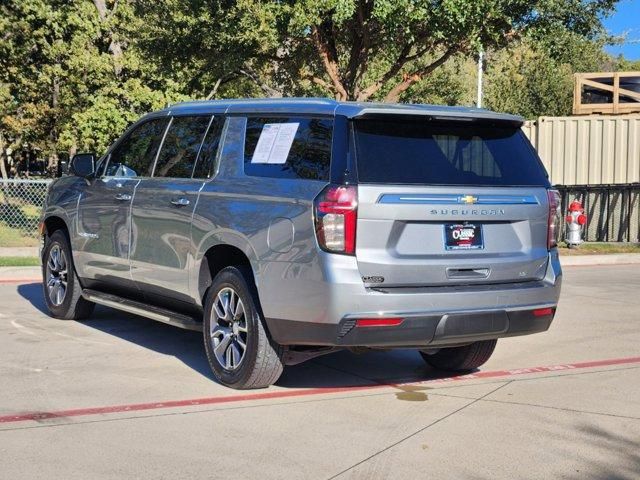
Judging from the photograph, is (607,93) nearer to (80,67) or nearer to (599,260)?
(599,260)

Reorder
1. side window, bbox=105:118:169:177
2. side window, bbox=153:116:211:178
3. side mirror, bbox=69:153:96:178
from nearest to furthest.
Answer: side window, bbox=153:116:211:178 < side window, bbox=105:118:169:177 < side mirror, bbox=69:153:96:178

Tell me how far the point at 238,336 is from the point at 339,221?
52.5 inches

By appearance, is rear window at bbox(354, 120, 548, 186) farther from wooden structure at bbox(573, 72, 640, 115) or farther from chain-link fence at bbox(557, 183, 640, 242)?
wooden structure at bbox(573, 72, 640, 115)

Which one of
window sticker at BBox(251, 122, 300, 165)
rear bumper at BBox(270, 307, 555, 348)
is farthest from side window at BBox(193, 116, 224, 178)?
rear bumper at BBox(270, 307, 555, 348)

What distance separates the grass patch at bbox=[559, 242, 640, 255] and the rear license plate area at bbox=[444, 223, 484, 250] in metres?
12.7

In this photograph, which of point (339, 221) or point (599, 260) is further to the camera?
point (599, 260)

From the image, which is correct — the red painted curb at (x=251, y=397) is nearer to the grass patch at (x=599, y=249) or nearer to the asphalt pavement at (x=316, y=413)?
the asphalt pavement at (x=316, y=413)

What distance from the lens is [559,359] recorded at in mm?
7676

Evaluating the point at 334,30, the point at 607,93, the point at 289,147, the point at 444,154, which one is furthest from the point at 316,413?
the point at 607,93

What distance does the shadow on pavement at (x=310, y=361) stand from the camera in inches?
267

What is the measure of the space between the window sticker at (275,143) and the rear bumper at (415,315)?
1.08m

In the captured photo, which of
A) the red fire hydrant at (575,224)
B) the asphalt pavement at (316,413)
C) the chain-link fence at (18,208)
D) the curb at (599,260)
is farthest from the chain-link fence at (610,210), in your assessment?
the asphalt pavement at (316,413)

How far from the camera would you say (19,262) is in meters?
Answer: 13.6

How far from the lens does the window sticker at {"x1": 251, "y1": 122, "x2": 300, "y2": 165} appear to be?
609cm
